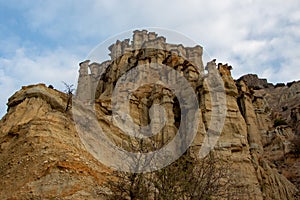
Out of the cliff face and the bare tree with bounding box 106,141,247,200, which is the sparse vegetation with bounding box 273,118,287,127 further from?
the bare tree with bounding box 106,141,247,200

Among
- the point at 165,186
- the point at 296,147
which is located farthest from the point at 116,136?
the point at 296,147

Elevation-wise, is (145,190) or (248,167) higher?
(248,167)

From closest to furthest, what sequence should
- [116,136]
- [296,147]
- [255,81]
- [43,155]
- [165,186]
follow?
[165,186] → [43,155] → [116,136] → [296,147] → [255,81]

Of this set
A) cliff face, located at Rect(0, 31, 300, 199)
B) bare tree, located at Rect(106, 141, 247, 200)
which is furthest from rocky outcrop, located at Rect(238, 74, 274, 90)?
bare tree, located at Rect(106, 141, 247, 200)

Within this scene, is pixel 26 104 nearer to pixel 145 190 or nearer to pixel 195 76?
pixel 145 190

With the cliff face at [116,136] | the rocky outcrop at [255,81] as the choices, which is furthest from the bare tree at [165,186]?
the rocky outcrop at [255,81]

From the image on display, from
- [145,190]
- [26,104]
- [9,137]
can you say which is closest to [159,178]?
[145,190]

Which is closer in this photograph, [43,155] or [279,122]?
[43,155]

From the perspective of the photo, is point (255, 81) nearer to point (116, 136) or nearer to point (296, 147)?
point (296, 147)

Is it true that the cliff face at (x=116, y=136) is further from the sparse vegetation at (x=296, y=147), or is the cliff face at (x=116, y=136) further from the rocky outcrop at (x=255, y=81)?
the rocky outcrop at (x=255, y=81)

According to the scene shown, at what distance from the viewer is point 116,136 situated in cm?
2597

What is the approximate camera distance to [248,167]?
30.7m

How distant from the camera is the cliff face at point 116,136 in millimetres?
17250

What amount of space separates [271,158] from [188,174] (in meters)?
25.4
